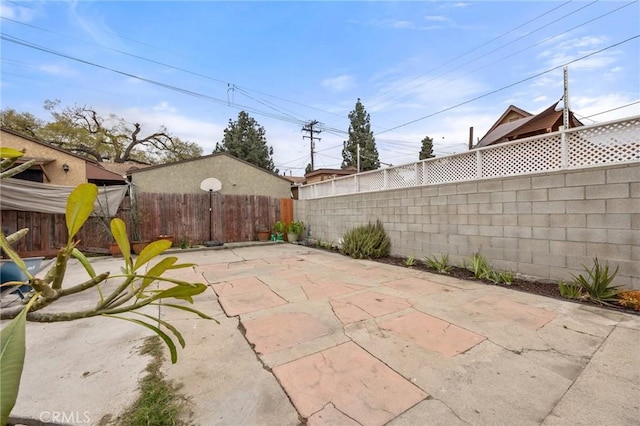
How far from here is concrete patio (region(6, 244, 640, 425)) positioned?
1562 millimetres

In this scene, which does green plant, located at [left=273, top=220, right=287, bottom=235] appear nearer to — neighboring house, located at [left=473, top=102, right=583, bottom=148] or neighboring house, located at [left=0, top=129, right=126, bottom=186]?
neighboring house, located at [left=0, top=129, right=126, bottom=186]

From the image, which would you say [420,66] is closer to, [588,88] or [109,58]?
[588,88]

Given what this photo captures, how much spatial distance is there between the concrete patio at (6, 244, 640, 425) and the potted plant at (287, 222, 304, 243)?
259 inches

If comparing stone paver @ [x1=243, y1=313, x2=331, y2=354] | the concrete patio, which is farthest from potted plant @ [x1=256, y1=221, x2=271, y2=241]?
stone paver @ [x1=243, y1=313, x2=331, y2=354]

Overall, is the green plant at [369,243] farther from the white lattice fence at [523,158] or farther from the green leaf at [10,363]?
the green leaf at [10,363]

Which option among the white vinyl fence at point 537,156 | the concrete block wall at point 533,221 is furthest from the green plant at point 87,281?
the white vinyl fence at point 537,156

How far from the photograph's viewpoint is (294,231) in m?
10.2

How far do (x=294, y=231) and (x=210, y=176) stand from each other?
3.87 meters

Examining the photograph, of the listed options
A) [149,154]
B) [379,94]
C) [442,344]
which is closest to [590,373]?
[442,344]

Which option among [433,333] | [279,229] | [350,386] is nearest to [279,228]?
[279,229]

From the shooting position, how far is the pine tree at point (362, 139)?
79.3 feet

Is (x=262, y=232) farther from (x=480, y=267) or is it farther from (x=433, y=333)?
(x=433, y=333)

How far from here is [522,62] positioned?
8.31m

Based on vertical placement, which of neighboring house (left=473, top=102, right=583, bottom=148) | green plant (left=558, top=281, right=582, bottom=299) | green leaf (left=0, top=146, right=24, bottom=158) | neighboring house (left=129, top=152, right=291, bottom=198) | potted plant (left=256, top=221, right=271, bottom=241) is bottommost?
green plant (left=558, top=281, right=582, bottom=299)
